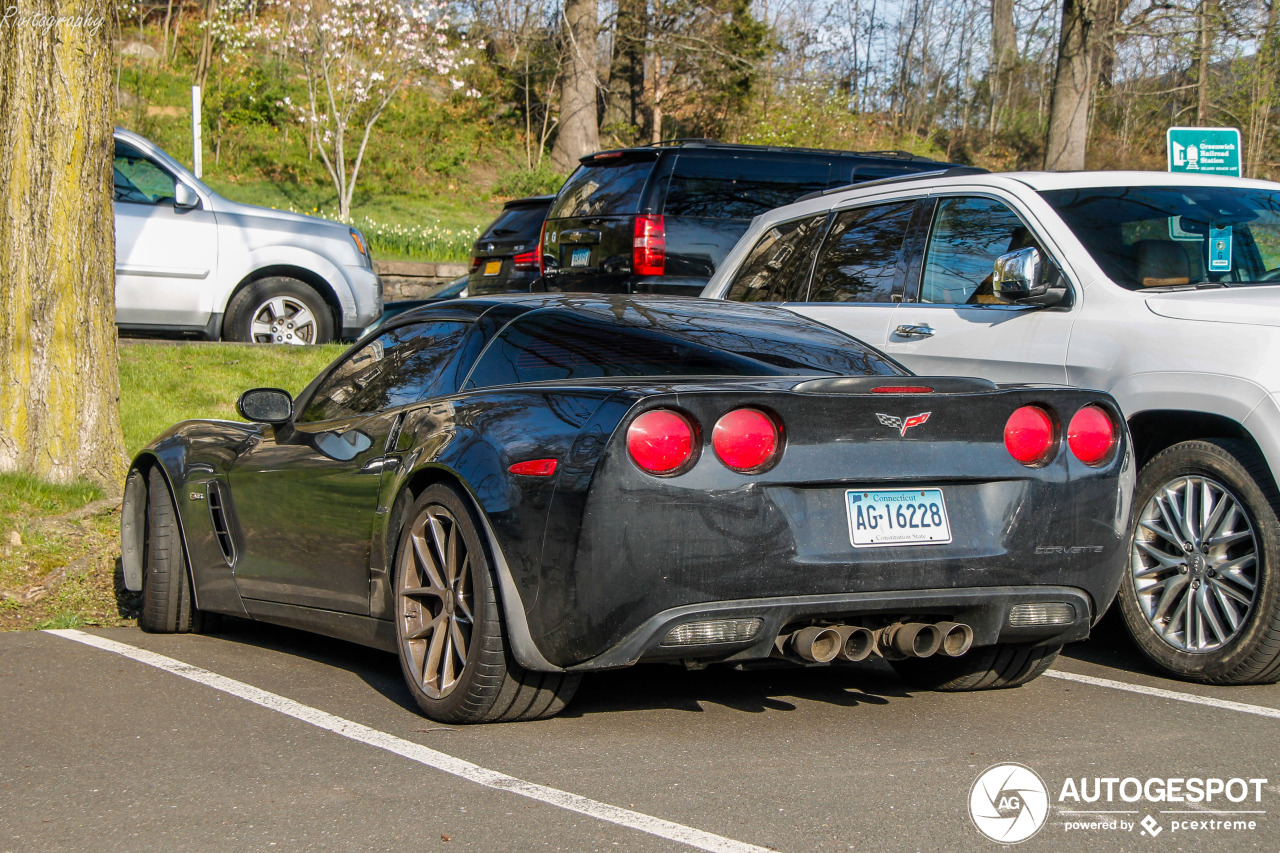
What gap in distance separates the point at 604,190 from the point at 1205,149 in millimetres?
5076

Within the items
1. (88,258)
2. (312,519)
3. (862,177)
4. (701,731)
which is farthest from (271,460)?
(862,177)

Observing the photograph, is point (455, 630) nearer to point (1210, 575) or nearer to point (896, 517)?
point (896, 517)

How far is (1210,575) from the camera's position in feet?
16.1

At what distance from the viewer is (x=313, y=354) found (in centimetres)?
1129

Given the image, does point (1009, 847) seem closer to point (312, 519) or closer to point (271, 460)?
point (312, 519)

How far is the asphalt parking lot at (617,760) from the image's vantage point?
327 centimetres

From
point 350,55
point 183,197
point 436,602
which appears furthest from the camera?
point 350,55

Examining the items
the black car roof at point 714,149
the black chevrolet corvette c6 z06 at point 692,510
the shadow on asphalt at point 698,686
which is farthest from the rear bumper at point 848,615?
the black car roof at point 714,149

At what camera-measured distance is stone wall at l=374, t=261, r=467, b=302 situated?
20469 millimetres

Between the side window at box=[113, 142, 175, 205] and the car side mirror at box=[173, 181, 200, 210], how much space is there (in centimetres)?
13

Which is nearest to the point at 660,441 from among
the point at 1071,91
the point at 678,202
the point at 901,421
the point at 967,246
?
the point at 901,421

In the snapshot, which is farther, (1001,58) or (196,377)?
(1001,58)

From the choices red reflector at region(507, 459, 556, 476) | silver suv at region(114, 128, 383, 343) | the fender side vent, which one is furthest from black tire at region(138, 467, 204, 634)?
silver suv at region(114, 128, 383, 343)

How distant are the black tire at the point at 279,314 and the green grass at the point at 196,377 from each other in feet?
1.46
